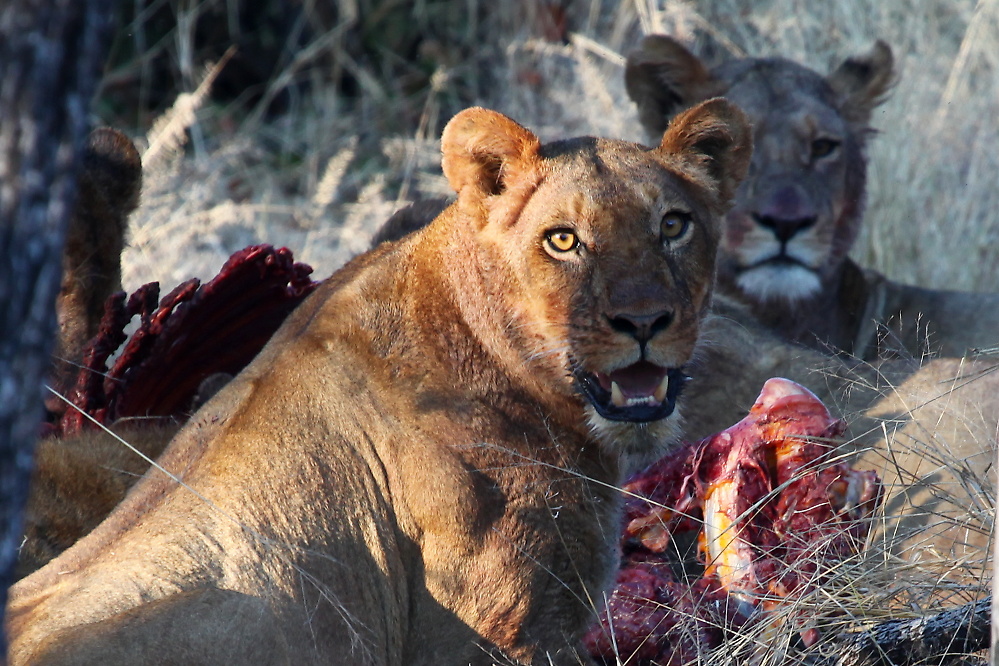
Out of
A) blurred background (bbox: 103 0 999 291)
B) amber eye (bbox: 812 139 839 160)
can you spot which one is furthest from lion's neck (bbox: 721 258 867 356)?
blurred background (bbox: 103 0 999 291)

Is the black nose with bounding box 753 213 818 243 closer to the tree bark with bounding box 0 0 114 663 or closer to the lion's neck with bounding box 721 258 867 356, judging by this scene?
the lion's neck with bounding box 721 258 867 356

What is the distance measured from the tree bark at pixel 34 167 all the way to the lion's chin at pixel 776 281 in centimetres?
404

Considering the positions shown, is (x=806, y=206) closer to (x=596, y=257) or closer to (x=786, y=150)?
(x=786, y=150)

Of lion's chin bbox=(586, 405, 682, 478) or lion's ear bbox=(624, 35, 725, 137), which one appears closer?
lion's chin bbox=(586, 405, 682, 478)

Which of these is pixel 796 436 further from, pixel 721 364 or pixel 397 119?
pixel 397 119

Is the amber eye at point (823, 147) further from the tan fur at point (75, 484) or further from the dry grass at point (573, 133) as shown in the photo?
the tan fur at point (75, 484)

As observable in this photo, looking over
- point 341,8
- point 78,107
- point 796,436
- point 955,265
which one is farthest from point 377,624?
point 341,8

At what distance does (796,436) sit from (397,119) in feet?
21.1

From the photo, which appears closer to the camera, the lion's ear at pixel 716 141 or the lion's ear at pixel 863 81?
the lion's ear at pixel 716 141

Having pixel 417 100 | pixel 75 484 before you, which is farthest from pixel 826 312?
pixel 417 100

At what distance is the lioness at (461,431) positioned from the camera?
2797 millimetres

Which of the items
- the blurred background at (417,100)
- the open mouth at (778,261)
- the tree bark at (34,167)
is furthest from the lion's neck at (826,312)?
the tree bark at (34,167)

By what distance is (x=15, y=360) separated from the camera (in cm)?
161

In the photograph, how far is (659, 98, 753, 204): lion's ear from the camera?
3.26 m
